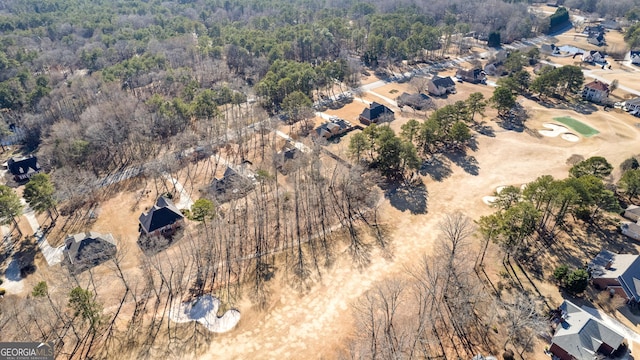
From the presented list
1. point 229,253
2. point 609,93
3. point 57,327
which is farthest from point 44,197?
point 609,93

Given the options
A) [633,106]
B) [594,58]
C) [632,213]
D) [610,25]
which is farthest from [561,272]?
[610,25]

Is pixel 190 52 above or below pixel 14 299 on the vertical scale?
above

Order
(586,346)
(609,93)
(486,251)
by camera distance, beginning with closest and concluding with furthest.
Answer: (586,346) < (486,251) < (609,93)

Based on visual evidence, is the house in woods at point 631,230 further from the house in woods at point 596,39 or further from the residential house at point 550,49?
the house in woods at point 596,39

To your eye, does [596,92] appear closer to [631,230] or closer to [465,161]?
[465,161]

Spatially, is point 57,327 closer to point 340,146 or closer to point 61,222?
point 61,222

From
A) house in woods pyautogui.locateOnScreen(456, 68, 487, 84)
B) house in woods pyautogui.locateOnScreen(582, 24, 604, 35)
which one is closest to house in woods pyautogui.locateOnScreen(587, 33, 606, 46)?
house in woods pyautogui.locateOnScreen(582, 24, 604, 35)

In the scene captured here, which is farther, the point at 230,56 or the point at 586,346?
the point at 230,56
